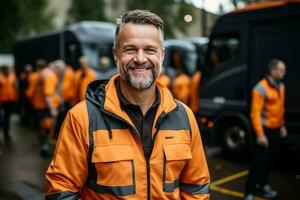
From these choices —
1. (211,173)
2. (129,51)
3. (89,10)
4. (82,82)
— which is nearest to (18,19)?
(89,10)

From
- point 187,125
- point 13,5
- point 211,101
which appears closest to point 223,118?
point 211,101

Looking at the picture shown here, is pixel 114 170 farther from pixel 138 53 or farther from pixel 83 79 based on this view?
pixel 83 79

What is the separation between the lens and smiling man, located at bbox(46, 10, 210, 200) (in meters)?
2.02

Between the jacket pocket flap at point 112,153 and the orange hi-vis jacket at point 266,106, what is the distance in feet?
11.8

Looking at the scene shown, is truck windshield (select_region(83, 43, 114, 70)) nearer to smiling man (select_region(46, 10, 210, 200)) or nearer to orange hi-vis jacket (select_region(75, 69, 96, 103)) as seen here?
orange hi-vis jacket (select_region(75, 69, 96, 103))

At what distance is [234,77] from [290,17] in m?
1.54

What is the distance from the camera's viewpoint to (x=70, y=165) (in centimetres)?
201

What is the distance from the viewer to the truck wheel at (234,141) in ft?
26.3

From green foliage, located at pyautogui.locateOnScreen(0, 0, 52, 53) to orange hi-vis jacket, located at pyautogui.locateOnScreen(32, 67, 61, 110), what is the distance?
19.8m

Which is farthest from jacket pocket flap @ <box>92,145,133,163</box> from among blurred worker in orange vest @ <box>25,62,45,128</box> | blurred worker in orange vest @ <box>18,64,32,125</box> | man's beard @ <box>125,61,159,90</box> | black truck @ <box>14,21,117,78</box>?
blurred worker in orange vest @ <box>18,64,32,125</box>

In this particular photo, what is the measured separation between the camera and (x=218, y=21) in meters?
8.51

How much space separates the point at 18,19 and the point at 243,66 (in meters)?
23.2

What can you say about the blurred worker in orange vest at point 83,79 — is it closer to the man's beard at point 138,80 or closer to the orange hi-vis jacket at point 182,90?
the orange hi-vis jacket at point 182,90

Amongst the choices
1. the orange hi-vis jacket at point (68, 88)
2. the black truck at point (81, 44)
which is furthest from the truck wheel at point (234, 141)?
the black truck at point (81, 44)
